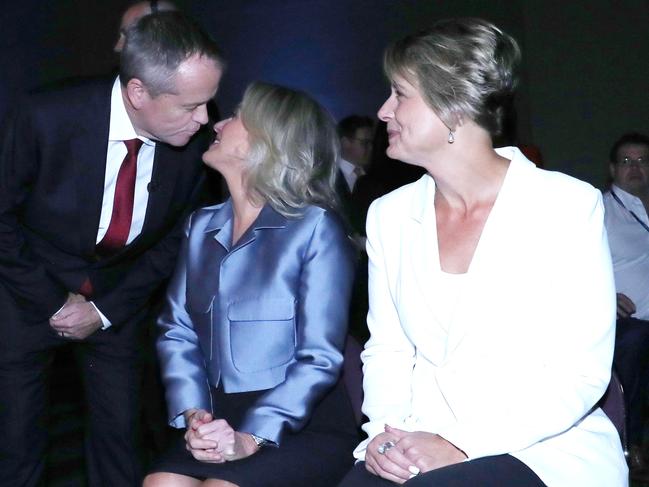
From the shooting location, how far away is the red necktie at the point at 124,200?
315 cm

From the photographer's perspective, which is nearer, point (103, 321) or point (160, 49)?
point (160, 49)

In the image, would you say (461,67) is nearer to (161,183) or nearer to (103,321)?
(161,183)

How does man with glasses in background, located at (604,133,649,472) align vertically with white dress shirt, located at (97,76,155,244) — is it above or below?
below

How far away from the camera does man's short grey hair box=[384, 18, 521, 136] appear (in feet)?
7.62

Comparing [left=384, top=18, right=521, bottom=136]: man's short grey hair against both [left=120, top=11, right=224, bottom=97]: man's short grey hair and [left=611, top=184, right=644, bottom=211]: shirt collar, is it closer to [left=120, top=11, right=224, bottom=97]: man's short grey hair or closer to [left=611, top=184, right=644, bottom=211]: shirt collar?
[left=120, top=11, right=224, bottom=97]: man's short grey hair

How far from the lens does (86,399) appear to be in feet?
11.0

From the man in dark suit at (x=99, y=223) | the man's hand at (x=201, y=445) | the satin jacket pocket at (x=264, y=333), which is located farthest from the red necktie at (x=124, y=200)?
the man's hand at (x=201, y=445)

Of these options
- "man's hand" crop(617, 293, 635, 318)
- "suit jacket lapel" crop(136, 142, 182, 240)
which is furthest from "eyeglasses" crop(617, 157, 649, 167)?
"suit jacket lapel" crop(136, 142, 182, 240)

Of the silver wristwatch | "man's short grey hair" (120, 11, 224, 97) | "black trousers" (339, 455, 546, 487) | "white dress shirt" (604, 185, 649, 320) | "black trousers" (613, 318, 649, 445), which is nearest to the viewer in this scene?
"black trousers" (339, 455, 546, 487)

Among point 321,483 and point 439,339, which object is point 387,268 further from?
point 321,483

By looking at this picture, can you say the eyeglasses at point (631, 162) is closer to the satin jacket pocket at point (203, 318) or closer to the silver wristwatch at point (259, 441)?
the satin jacket pocket at point (203, 318)

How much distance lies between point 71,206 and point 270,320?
2.77ft

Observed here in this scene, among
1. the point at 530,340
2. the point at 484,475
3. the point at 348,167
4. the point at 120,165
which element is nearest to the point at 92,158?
the point at 120,165

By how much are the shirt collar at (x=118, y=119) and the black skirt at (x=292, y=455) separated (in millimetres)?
884
